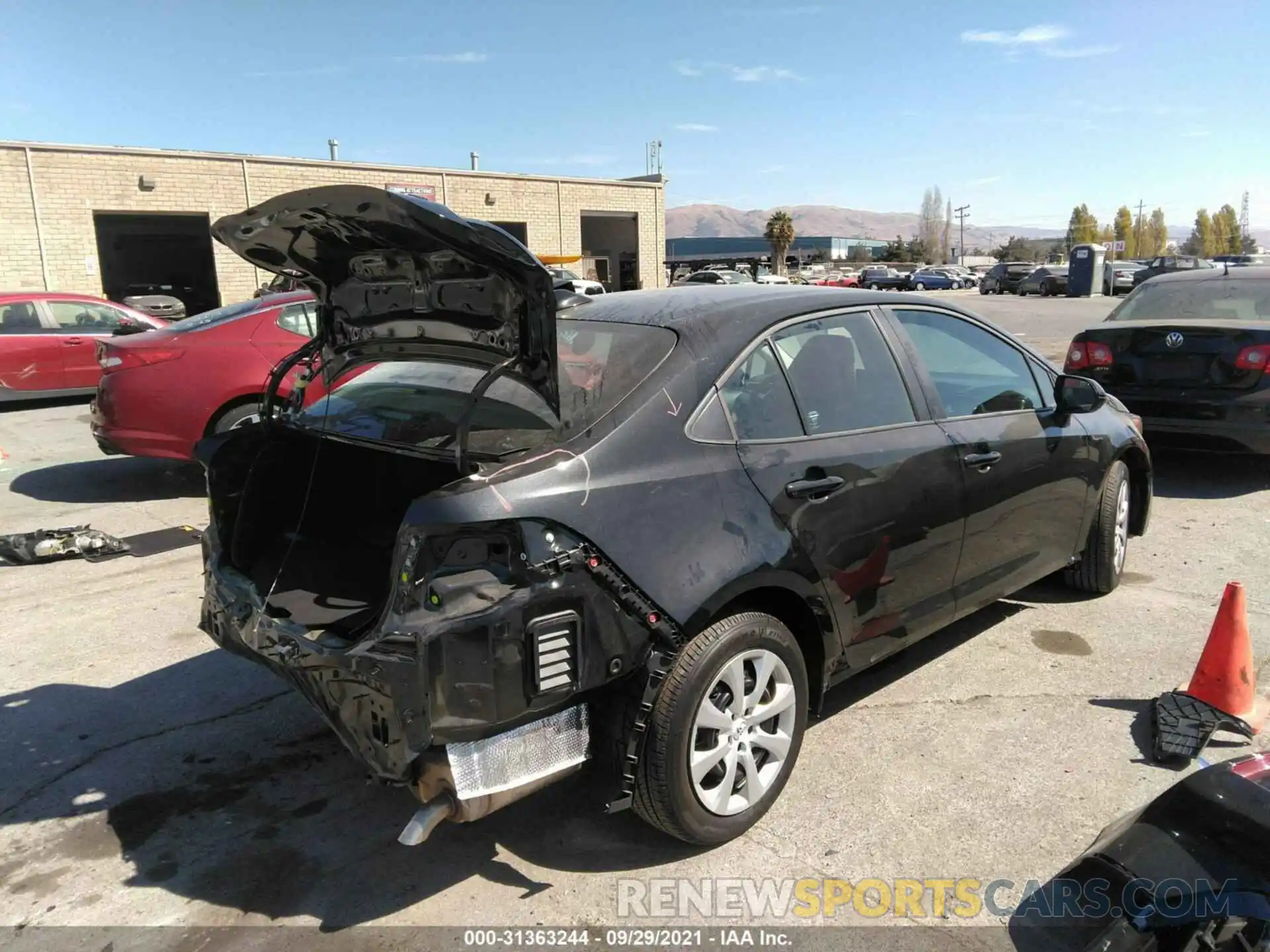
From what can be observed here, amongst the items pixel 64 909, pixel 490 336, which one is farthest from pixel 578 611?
pixel 64 909

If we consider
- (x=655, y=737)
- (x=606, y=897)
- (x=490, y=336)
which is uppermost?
(x=490, y=336)

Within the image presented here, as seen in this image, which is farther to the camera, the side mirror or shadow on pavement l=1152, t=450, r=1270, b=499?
shadow on pavement l=1152, t=450, r=1270, b=499

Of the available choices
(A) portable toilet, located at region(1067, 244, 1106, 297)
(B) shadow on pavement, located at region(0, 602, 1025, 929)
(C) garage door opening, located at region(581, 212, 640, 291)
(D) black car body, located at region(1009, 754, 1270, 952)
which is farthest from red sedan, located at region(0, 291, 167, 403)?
(A) portable toilet, located at region(1067, 244, 1106, 297)

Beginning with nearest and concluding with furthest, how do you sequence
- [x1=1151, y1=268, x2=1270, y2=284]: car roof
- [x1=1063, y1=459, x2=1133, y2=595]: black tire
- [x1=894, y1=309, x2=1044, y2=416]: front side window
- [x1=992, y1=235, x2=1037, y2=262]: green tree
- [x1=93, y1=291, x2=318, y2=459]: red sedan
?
[x1=894, y1=309, x2=1044, y2=416]: front side window → [x1=1063, y1=459, x2=1133, y2=595]: black tire → [x1=93, y1=291, x2=318, y2=459]: red sedan → [x1=1151, y1=268, x2=1270, y2=284]: car roof → [x1=992, y1=235, x2=1037, y2=262]: green tree

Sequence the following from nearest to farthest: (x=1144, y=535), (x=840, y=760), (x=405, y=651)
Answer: (x=405, y=651) < (x=840, y=760) < (x=1144, y=535)

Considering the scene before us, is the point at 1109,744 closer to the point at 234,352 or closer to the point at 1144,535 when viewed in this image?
the point at 1144,535

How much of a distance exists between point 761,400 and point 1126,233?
130743mm

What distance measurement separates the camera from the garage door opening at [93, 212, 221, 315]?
29672 millimetres

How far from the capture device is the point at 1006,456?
12.9 feet

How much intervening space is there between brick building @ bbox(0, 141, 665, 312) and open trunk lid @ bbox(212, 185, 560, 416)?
951 inches

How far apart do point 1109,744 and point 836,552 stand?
1.41 m

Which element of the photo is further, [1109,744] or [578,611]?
[1109,744]

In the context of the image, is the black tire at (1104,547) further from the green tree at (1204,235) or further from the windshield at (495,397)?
the green tree at (1204,235)

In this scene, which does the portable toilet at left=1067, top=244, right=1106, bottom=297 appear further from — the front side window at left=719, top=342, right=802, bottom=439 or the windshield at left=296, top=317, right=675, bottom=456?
the windshield at left=296, top=317, right=675, bottom=456
